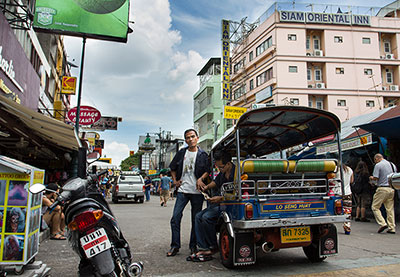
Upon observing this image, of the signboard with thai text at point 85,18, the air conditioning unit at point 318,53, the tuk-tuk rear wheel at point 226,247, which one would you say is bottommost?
the tuk-tuk rear wheel at point 226,247

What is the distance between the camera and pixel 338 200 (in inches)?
177

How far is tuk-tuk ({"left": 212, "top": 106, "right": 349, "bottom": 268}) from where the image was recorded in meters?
4.09

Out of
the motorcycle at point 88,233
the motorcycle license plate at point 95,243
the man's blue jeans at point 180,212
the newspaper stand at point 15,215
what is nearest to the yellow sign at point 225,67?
the man's blue jeans at point 180,212

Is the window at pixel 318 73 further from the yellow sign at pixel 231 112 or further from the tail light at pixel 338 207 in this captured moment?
the tail light at pixel 338 207

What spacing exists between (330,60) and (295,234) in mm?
33262

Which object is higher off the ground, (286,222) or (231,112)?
(231,112)

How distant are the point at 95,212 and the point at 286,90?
31416 mm

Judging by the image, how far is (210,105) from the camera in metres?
43.2

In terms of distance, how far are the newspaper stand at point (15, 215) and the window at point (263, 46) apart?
32.6 m

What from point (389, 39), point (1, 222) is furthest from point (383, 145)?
point (389, 39)

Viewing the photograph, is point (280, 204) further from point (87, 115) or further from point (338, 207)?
point (87, 115)

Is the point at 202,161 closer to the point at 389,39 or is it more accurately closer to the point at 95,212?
the point at 95,212

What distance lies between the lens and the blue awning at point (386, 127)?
27.5 ft

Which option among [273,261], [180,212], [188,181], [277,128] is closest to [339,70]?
[277,128]
